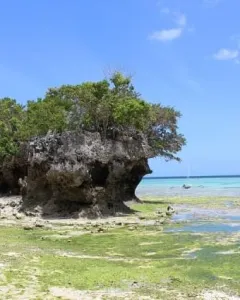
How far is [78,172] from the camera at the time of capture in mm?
31234

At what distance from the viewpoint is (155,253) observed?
18234mm

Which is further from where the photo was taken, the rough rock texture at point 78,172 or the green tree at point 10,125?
the green tree at point 10,125

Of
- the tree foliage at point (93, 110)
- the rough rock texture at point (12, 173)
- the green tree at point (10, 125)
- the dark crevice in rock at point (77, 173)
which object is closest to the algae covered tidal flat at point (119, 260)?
the dark crevice in rock at point (77, 173)

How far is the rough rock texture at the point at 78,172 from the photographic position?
1246 inches

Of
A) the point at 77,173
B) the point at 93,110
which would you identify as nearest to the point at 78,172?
the point at 77,173

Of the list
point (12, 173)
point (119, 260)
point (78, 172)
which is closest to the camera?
point (119, 260)

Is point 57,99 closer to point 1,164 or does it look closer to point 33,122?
point 33,122

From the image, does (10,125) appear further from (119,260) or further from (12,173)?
(119,260)

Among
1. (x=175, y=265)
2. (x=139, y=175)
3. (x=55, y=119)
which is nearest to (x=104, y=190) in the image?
(x=55, y=119)

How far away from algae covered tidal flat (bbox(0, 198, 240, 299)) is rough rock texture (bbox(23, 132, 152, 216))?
3.85 meters

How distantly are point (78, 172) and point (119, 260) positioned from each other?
14.9 m

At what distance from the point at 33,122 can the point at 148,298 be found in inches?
1010

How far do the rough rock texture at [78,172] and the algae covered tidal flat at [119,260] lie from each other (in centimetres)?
385

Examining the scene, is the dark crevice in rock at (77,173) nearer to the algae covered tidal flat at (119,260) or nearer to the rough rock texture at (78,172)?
the rough rock texture at (78,172)
